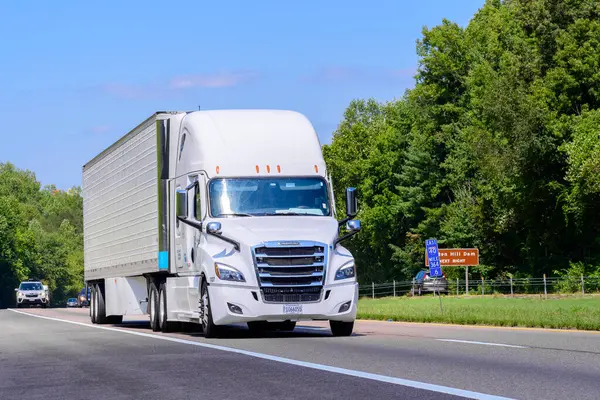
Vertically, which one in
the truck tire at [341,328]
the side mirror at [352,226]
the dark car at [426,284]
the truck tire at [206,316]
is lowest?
the truck tire at [341,328]

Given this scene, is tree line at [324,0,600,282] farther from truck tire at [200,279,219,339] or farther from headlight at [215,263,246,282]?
headlight at [215,263,246,282]

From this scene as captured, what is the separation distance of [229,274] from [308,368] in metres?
7.22

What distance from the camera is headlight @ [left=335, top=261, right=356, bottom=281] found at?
20562 mm

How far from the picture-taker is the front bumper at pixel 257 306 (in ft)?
66.2

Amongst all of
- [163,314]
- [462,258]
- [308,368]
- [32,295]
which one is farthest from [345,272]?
[32,295]

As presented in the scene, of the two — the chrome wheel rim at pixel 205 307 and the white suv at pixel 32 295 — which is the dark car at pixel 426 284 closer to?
the white suv at pixel 32 295

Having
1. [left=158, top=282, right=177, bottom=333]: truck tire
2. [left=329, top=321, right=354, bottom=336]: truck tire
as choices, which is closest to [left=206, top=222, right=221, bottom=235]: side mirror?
[left=329, top=321, right=354, bottom=336]: truck tire

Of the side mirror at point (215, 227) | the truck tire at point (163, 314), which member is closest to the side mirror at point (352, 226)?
the side mirror at point (215, 227)

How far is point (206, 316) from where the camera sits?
2095 centimetres

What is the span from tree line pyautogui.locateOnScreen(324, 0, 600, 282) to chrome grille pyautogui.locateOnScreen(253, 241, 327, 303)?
35.4m

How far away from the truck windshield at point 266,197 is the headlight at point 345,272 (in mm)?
1211

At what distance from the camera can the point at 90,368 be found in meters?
14.2

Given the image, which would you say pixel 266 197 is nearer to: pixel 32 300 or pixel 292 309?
pixel 292 309

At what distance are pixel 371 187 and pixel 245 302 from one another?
74944 mm
